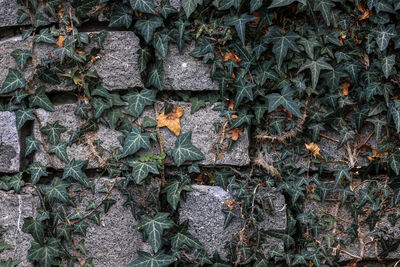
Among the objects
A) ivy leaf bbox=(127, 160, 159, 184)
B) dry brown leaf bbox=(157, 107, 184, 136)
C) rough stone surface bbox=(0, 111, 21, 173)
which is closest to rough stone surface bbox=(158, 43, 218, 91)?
dry brown leaf bbox=(157, 107, 184, 136)

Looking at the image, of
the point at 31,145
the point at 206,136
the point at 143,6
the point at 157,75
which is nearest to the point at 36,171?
the point at 31,145

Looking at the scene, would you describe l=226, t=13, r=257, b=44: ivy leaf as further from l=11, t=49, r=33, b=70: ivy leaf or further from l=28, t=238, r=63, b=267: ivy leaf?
l=28, t=238, r=63, b=267: ivy leaf

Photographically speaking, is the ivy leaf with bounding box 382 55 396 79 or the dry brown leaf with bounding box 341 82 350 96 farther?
the dry brown leaf with bounding box 341 82 350 96

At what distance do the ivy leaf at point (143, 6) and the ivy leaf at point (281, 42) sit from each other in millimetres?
700

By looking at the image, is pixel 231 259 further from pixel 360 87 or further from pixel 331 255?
pixel 360 87

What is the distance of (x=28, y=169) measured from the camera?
97.0 inches

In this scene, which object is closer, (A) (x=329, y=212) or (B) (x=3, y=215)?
(B) (x=3, y=215)

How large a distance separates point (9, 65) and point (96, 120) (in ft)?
1.99

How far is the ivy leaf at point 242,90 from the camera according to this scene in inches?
97.1

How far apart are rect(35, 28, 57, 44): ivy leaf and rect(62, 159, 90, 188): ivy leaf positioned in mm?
708

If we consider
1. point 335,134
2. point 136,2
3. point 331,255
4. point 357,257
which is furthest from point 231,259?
point 136,2

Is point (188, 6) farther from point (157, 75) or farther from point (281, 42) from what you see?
point (281, 42)

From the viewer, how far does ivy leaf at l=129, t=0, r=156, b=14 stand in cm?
240

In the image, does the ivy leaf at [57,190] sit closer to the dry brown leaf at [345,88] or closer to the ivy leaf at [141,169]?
the ivy leaf at [141,169]
